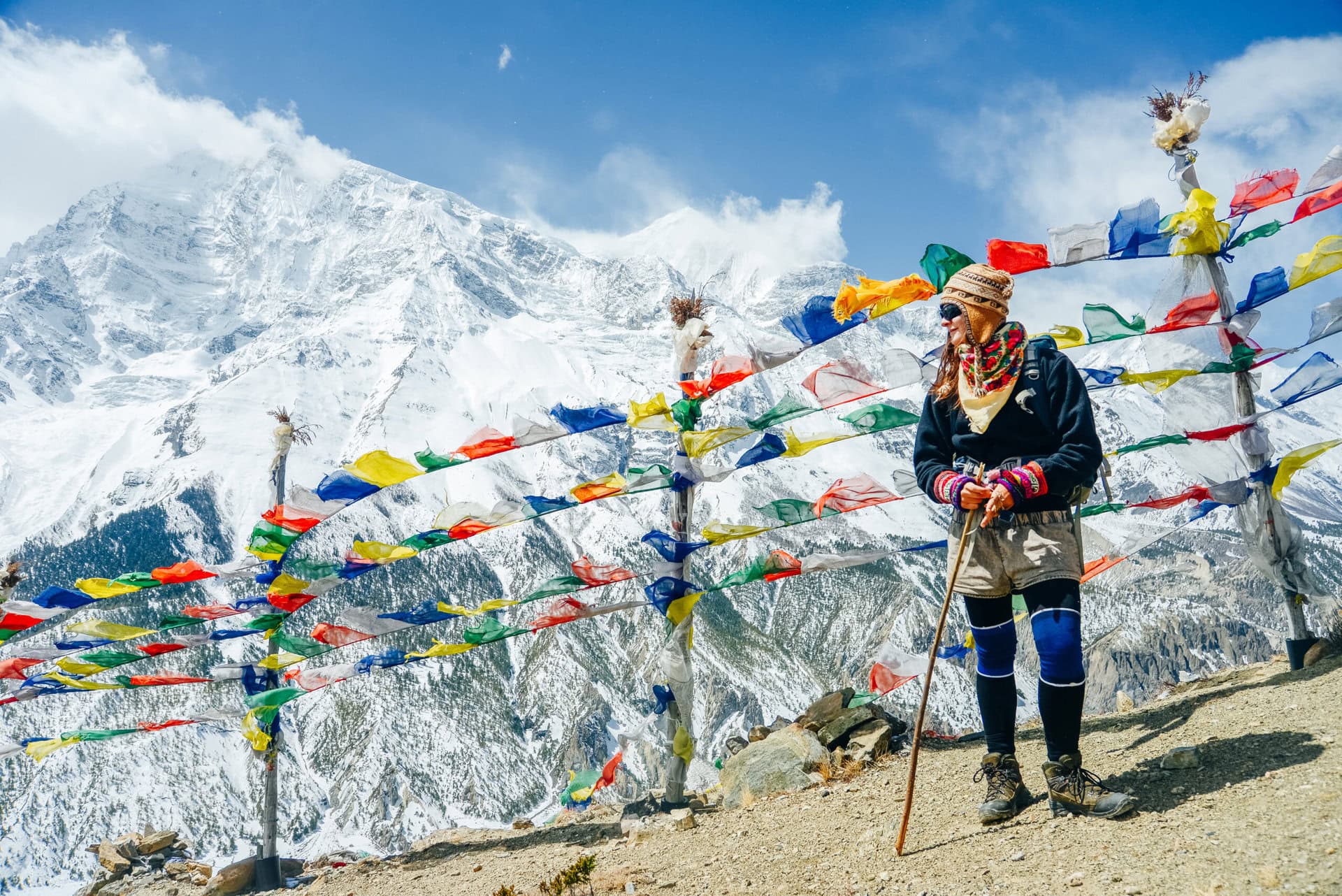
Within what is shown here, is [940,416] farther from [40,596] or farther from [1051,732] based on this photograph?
[40,596]

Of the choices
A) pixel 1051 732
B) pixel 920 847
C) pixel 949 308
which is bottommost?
pixel 920 847

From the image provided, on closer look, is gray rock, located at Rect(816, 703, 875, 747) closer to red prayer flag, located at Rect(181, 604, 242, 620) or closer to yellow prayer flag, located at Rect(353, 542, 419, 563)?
yellow prayer flag, located at Rect(353, 542, 419, 563)

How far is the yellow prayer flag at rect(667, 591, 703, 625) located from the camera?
7.81 m

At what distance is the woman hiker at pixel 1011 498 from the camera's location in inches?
152

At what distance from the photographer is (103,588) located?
30.3 ft

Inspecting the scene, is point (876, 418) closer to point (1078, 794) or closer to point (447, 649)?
point (1078, 794)

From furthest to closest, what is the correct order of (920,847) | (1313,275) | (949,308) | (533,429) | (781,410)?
(533,429)
(781,410)
(1313,275)
(949,308)
(920,847)

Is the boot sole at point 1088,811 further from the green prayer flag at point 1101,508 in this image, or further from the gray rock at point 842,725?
the green prayer flag at point 1101,508

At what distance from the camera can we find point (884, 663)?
8.02m

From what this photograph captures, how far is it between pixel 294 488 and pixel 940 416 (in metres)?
6.46

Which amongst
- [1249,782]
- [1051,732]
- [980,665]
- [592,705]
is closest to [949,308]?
[980,665]

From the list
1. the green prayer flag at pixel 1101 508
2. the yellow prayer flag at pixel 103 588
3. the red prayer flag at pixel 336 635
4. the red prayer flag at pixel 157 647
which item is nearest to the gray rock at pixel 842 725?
the green prayer flag at pixel 1101 508

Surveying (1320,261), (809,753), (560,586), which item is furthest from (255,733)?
(1320,261)

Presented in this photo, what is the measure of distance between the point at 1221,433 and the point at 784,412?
12.2 ft
